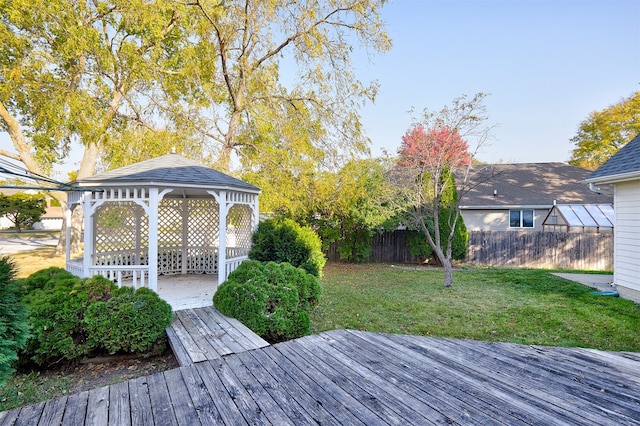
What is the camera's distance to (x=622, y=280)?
689 centimetres

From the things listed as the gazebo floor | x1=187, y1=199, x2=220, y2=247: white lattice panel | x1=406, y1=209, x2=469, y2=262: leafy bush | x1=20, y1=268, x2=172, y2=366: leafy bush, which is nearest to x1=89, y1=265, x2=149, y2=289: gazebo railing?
the gazebo floor

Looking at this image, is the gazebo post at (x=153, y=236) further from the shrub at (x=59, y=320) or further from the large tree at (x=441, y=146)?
the large tree at (x=441, y=146)

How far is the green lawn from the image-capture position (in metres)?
4.72

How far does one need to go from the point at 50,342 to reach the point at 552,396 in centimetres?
506

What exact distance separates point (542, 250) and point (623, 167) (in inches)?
246

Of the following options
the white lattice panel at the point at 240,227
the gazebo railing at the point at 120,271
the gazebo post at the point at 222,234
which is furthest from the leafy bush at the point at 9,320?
the white lattice panel at the point at 240,227

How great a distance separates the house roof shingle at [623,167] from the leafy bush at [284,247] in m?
6.72

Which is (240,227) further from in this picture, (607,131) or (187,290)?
(607,131)

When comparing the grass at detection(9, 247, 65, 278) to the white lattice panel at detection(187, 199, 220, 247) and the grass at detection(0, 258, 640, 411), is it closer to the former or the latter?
the grass at detection(0, 258, 640, 411)

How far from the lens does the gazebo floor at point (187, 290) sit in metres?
5.54

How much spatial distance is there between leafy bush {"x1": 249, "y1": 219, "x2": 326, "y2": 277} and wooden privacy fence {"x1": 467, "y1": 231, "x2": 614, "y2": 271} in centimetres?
815

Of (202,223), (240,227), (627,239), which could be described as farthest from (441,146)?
(202,223)

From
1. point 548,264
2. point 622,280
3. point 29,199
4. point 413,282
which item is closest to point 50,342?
point 413,282

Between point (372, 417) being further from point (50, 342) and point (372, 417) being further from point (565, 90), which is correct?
point (565, 90)
